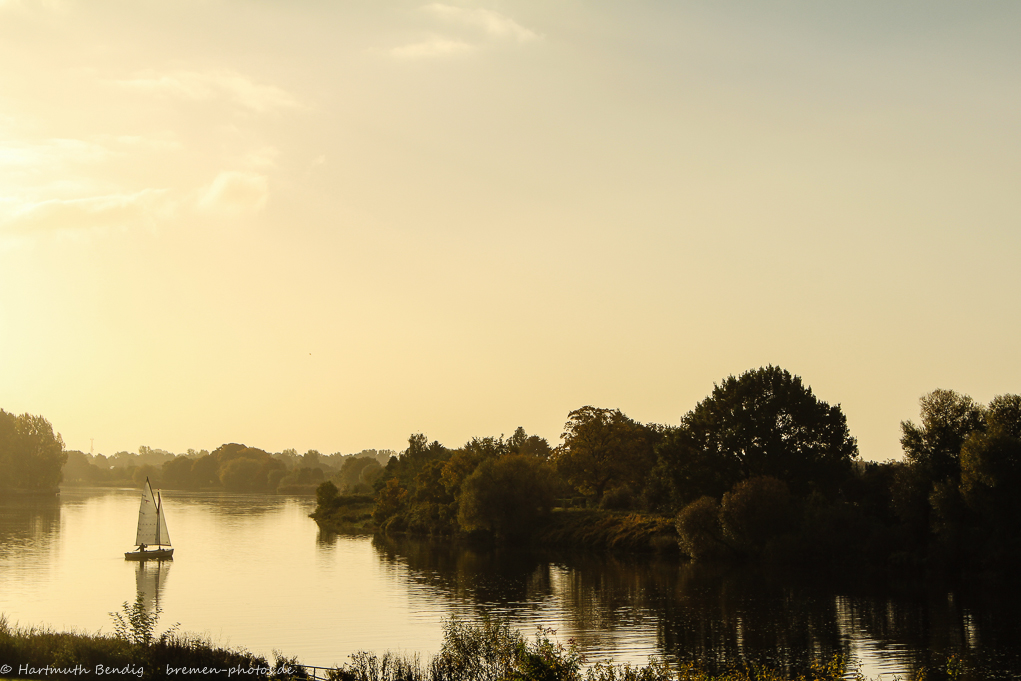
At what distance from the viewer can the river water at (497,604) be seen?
42188 mm

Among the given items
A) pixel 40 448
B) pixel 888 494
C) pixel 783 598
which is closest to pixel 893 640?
pixel 783 598

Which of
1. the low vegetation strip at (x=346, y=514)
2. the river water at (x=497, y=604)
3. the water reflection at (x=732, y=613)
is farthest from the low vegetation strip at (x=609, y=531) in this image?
the low vegetation strip at (x=346, y=514)

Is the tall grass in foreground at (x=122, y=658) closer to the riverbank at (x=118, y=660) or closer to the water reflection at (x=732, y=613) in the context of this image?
the riverbank at (x=118, y=660)

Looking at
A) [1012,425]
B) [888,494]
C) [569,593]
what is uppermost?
[1012,425]

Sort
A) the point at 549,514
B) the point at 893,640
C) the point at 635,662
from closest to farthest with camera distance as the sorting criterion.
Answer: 1. the point at 635,662
2. the point at 893,640
3. the point at 549,514

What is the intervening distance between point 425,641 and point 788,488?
44.5 meters

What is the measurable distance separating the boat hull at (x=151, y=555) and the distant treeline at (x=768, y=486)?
32.2 meters

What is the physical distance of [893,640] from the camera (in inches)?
1722

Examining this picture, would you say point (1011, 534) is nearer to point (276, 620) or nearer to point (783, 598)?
point (783, 598)

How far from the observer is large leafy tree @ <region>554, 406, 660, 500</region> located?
105m

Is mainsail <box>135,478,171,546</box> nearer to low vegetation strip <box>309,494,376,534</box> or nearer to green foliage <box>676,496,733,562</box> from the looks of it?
low vegetation strip <box>309,494,376,534</box>

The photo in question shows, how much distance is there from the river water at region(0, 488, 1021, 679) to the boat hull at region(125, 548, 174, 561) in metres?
1.08

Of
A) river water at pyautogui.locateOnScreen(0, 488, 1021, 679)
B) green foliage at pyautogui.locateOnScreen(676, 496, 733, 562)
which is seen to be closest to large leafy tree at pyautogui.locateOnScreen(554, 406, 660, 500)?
river water at pyautogui.locateOnScreen(0, 488, 1021, 679)

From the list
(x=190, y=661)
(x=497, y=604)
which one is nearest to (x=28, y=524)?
(x=497, y=604)
